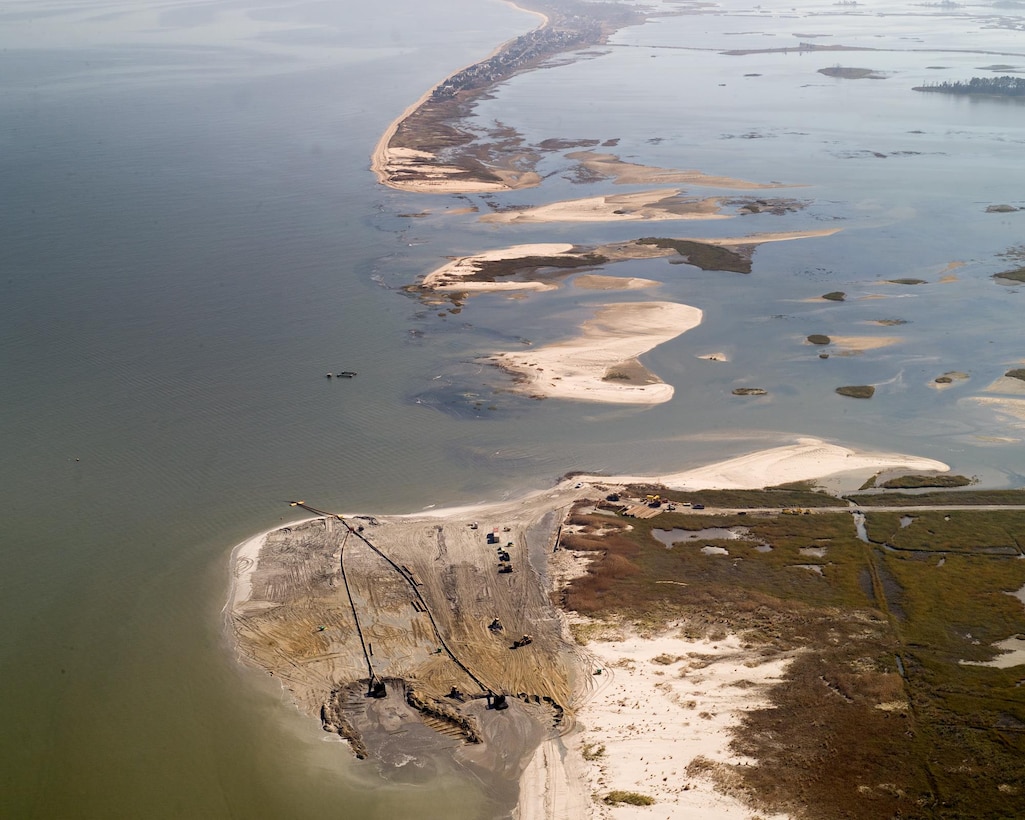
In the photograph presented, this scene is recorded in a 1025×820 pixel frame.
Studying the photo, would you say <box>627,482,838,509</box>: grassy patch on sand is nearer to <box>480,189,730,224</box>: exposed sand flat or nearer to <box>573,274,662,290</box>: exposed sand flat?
<box>573,274,662,290</box>: exposed sand flat

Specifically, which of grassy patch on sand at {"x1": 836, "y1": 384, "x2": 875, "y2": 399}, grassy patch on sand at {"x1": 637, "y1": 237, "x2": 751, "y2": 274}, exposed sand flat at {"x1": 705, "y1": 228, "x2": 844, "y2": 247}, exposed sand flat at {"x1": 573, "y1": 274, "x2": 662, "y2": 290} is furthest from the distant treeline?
grassy patch on sand at {"x1": 836, "y1": 384, "x2": 875, "y2": 399}

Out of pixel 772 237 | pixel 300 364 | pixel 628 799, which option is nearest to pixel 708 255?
pixel 772 237

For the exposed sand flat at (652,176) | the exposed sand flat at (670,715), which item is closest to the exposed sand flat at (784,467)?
the exposed sand flat at (670,715)

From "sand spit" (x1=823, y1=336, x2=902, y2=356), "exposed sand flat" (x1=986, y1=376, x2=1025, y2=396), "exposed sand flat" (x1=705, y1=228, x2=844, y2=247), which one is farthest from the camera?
"exposed sand flat" (x1=705, y1=228, x2=844, y2=247)

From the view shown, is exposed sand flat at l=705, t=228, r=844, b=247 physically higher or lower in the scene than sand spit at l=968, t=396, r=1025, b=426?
higher

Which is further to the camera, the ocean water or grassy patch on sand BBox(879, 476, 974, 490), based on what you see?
grassy patch on sand BBox(879, 476, 974, 490)

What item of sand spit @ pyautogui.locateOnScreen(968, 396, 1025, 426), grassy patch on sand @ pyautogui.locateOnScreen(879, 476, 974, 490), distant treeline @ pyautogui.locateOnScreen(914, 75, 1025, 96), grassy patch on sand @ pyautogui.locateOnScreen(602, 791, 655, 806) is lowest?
grassy patch on sand @ pyautogui.locateOnScreen(602, 791, 655, 806)

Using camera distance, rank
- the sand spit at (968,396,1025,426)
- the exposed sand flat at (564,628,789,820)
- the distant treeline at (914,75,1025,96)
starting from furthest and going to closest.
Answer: the distant treeline at (914,75,1025,96)
the sand spit at (968,396,1025,426)
the exposed sand flat at (564,628,789,820)
